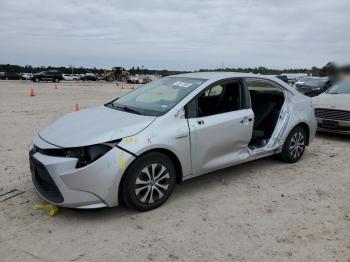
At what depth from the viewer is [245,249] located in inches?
139

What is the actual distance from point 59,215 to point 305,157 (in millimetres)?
4611

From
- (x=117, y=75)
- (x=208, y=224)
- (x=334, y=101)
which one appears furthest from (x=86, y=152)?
(x=117, y=75)

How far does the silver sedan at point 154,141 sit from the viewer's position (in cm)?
391

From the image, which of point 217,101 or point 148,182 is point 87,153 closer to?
point 148,182

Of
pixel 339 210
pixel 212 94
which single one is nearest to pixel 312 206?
pixel 339 210

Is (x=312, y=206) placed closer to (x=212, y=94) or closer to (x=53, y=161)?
(x=212, y=94)

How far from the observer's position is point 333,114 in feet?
27.8

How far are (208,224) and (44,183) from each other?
1.92 metres

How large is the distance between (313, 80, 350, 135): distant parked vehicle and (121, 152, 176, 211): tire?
5.41m

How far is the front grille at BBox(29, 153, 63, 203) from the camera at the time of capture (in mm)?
3971

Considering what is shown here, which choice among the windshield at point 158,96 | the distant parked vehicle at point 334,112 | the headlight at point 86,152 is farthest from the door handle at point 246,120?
the distant parked vehicle at point 334,112

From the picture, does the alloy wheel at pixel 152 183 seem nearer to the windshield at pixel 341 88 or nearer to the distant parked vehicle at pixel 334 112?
the distant parked vehicle at pixel 334 112

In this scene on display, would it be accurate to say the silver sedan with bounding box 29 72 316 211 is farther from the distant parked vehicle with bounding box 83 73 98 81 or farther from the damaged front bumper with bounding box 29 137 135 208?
the distant parked vehicle with bounding box 83 73 98 81

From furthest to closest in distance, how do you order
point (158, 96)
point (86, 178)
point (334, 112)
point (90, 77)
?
point (90, 77) → point (334, 112) → point (158, 96) → point (86, 178)
